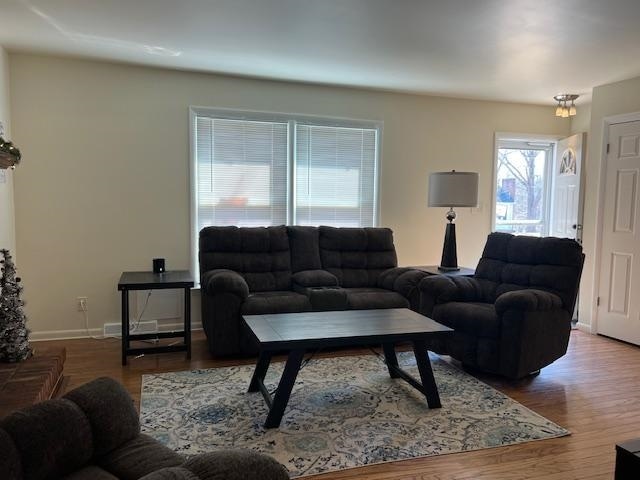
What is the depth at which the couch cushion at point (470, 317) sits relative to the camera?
3.31m

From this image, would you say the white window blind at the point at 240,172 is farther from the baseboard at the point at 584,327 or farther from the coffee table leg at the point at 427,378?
the baseboard at the point at 584,327

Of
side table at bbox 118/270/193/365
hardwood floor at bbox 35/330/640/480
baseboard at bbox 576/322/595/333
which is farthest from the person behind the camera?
baseboard at bbox 576/322/595/333

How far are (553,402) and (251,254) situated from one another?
2.67m

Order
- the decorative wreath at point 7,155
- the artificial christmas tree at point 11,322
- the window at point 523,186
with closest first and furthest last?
1. the artificial christmas tree at point 11,322
2. the decorative wreath at point 7,155
3. the window at point 523,186

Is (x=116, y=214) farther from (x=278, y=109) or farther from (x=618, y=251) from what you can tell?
(x=618, y=251)

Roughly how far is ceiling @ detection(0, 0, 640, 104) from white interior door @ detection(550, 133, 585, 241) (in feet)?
3.04

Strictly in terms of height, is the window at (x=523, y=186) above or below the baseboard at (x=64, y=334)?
above

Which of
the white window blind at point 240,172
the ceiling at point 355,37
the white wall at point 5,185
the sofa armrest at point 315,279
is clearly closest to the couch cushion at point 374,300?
the sofa armrest at point 315,279

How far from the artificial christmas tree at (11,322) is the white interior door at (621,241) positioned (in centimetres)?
491

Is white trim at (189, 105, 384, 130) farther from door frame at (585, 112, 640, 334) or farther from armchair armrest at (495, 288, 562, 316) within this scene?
armchair armrest at (495, 288, 562, 316)

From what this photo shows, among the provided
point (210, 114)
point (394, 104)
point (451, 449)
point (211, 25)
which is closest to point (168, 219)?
point (210, 114)

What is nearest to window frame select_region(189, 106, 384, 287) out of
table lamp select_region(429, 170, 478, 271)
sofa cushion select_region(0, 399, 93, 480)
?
table lamp select_region(429, 170, 478, 271)

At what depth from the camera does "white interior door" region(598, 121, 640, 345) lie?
4336 millimetres

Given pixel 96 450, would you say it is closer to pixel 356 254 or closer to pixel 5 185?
pixel 5 185
